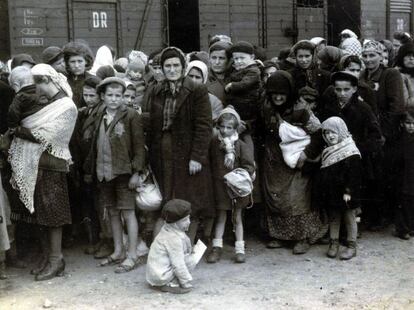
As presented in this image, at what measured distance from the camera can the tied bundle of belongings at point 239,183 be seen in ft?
16.5

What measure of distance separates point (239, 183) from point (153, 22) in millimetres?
5562

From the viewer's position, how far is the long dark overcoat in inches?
191

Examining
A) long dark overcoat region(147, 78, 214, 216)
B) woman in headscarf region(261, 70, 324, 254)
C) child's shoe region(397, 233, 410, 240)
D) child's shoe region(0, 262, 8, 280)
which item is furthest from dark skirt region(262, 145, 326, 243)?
child's shoe region(0, 262, 8, 280)

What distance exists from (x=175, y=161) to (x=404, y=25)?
436 inches

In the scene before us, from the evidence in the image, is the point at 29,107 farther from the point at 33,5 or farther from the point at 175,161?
the point at 33,5

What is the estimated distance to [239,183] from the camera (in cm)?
504

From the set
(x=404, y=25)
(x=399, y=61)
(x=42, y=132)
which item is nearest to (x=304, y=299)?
(x=42, y=132)

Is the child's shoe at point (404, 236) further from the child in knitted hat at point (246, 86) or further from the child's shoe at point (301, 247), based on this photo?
the child in knitted hat at point (246, 86)

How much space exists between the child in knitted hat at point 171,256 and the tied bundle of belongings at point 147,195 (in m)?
0.55

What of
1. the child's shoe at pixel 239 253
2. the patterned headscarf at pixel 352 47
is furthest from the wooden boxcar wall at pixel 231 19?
the child's shoe at pixel 239 253

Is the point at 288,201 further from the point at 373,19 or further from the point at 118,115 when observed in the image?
the point at 373,19

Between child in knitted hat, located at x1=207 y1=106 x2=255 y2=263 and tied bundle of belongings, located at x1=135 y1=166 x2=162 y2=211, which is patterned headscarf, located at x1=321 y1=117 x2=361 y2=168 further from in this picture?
tied bundle of belongings, located at x1=135 y1=166 x2=162 y2=211

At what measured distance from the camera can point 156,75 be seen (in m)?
5.74

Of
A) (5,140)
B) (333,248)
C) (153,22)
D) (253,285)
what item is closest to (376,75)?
(333,248)
